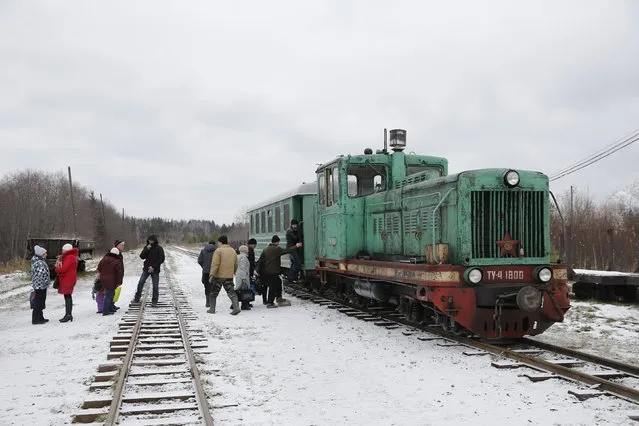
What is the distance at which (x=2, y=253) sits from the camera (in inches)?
2176

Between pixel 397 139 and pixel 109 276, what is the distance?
22.4 feet

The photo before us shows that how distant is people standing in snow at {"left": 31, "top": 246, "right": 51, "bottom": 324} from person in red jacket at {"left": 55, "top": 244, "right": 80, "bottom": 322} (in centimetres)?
29

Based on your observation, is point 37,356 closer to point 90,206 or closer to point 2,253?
point 2,253

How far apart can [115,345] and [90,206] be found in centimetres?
8100

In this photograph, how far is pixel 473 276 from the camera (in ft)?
24.1

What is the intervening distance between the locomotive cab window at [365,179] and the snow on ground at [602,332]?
4240mm

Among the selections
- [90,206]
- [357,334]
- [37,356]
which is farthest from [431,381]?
[90,206]

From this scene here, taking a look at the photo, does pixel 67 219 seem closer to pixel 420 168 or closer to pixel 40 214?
pixel 40 214

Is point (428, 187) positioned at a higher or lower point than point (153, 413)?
higher

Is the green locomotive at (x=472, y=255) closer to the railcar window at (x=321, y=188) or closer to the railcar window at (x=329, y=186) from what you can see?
the railcar window at (x=329, y=186)

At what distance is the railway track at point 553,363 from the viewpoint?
5.23 meters

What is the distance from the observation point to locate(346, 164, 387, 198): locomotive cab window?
1091 cm

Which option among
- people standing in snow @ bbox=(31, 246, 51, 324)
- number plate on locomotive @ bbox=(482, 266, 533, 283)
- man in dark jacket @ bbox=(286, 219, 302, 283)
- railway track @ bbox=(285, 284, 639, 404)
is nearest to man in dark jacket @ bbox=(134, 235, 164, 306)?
people standing in snow @ bbox=(31, 246, 51, 324)

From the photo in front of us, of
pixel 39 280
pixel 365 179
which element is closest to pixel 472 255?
pixel 365 179
